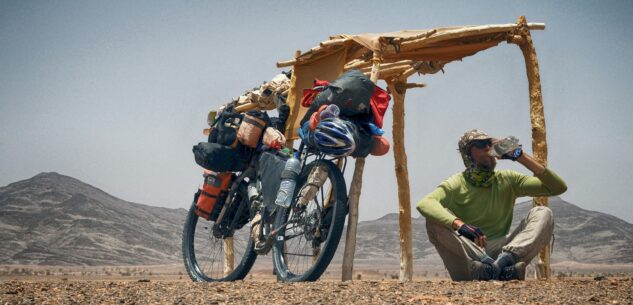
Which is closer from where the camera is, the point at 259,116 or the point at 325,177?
the point at 325,177

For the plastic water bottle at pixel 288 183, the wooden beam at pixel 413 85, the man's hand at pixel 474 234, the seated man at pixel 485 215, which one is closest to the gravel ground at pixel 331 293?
the seated man at pixel 485 215

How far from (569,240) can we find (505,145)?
212ft

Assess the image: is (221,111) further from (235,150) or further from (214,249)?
(214,249)

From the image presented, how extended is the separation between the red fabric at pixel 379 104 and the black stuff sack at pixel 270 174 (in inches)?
40.8

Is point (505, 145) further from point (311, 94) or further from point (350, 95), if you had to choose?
point (311, 94)

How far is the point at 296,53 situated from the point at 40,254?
44255mm

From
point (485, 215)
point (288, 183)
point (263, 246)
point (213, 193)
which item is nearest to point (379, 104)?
point (288, 183)

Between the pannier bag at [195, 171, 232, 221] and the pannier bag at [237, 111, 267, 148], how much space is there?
66cm

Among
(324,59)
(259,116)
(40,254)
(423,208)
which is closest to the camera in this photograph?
(423,208)

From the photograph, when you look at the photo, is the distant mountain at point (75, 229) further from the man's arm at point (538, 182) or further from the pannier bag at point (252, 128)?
the man's arm at point (538, 182)

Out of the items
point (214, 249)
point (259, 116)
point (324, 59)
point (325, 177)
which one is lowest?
point (214, 249)

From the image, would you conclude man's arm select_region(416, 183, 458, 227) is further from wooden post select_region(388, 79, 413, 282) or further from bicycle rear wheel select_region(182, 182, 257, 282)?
wooden post select_region(388, 79, 413, 282)

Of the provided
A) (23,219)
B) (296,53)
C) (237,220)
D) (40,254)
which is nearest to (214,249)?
(237,220)

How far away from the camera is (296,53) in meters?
9.93
